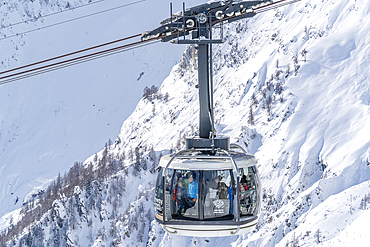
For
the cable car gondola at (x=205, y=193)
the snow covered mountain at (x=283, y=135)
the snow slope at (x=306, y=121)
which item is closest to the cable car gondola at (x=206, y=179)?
the cable car gondola at (x=205, y=193)

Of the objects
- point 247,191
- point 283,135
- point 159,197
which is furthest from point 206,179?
point 283,135

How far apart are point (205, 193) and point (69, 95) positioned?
133m

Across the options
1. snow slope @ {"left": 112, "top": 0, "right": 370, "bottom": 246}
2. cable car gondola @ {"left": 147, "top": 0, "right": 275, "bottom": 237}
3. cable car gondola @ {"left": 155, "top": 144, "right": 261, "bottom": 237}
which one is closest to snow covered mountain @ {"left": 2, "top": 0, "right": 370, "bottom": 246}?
snow slope @ {"left": 112, "top": 0, "right": 370, "bottom": 246}

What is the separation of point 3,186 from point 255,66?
85.2m

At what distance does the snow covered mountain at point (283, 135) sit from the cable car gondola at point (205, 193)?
2013 cm

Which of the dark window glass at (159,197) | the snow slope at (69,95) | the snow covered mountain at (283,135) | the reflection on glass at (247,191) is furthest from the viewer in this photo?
the snow slope at (69,95)

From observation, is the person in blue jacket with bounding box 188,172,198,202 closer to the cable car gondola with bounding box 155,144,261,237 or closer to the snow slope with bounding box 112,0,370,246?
the cable car gondola with bounding box 155,144,261,237

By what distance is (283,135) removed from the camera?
4731cm

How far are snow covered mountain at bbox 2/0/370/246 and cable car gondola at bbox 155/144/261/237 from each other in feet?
66.0

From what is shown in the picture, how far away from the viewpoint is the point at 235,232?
9.55 m

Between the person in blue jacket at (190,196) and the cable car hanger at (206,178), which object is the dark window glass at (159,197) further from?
the person in blue jacket at (190,196)

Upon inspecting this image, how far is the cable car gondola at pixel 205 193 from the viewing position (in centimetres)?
917

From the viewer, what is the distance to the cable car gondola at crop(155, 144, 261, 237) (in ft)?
30.1

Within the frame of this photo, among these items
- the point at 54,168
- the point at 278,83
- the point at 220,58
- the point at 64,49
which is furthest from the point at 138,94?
the point at 278,83
